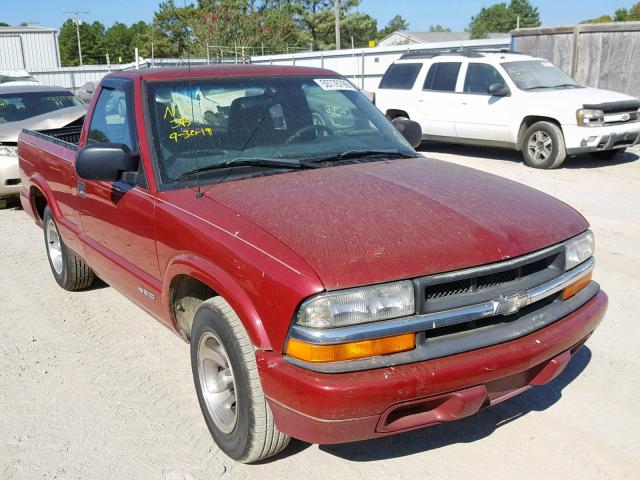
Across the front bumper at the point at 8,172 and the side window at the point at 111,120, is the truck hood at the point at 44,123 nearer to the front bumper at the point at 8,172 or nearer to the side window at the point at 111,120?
the front bumper at the point at 8,172

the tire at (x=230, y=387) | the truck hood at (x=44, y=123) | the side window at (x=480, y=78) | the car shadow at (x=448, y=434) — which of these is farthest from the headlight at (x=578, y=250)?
the side window at (x=480, y=78)

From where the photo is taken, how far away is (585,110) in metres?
10.4

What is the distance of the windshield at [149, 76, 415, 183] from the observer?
3.60 metres

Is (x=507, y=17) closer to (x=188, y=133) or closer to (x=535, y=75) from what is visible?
(x=535, y=75)

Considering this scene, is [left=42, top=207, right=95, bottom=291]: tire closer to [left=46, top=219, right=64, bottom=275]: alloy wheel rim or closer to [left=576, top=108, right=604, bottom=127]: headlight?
[left=46, top=219, right=64, bottom=275]: alloy wheel rim

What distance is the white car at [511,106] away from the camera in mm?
10516

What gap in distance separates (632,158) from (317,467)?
10.9 meters

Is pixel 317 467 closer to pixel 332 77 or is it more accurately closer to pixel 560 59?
pixel 332 77

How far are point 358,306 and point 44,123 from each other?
7.20 meters

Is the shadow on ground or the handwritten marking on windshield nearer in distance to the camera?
the handwritten marking on windshield

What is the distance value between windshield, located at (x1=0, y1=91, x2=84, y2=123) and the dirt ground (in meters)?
5.74

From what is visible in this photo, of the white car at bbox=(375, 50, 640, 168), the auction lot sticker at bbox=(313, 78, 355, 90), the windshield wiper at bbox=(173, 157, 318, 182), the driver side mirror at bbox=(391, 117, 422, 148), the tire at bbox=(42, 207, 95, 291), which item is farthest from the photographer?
the white car at bbox=(375, 50, 640, 168)

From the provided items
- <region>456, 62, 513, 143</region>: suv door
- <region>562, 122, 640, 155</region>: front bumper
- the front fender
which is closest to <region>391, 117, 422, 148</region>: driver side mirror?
the front fender

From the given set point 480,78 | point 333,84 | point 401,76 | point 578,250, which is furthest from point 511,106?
point 578,250
